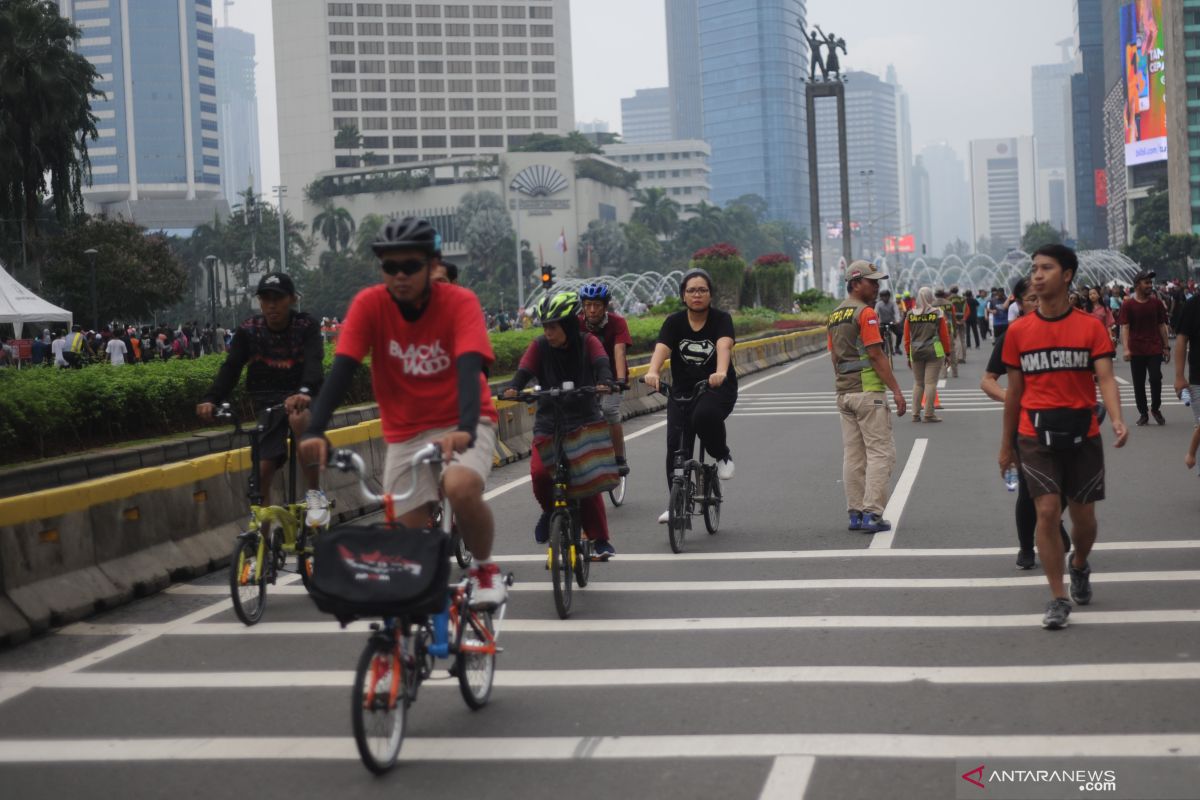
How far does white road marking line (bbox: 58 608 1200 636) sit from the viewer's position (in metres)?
7.47

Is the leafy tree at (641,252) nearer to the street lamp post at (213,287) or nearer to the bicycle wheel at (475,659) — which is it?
the street lamp post at (213,287)

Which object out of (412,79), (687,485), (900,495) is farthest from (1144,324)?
(412,79)

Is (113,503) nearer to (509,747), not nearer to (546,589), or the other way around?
(546,589)

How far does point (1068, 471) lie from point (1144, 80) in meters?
136

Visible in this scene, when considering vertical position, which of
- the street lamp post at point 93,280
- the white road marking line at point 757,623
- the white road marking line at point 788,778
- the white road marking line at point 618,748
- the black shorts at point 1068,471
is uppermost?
the street lamp post at point 93,280

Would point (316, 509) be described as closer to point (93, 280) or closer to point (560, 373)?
point (560, 373)

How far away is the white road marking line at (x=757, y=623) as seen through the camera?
24.5 feet

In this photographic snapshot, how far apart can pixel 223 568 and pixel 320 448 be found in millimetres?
5378

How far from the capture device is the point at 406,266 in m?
5.68

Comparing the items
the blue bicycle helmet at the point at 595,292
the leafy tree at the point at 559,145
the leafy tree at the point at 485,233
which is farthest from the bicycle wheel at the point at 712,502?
the leafy tree at the point at 559,145

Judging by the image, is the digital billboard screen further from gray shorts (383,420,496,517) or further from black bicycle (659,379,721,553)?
gray shorts (383,420,496,517)

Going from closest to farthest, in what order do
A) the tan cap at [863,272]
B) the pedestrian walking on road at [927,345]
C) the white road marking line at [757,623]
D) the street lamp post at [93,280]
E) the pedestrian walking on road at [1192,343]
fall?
the white road marking line at [757,623] → the tan cap at [863,272] → the pedestrian walking on road at [1192,343] → the pedestrian walking on road at [927,345] → the street lamp post at [93,280]

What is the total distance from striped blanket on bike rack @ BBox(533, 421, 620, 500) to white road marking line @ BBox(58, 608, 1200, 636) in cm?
83

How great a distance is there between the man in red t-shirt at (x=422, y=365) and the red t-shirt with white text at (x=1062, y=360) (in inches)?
115
